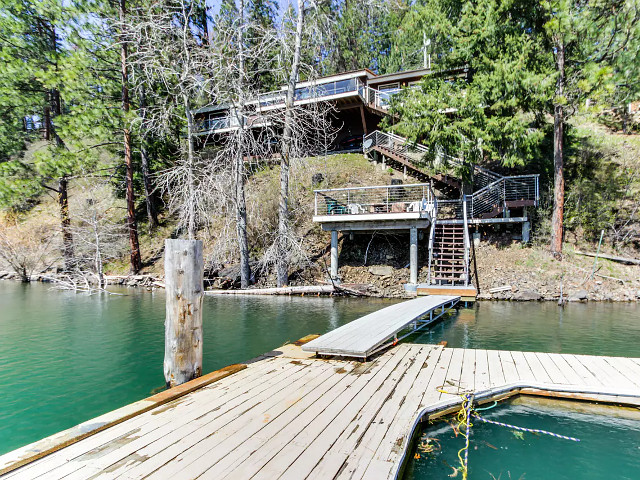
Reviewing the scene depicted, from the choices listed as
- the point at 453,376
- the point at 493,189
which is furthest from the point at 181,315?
the point at 493,189

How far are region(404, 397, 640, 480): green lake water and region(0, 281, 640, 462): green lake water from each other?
313 cm

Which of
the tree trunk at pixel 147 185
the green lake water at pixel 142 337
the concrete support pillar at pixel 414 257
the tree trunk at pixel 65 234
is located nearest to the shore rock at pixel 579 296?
the green lake water at pixel 142 337

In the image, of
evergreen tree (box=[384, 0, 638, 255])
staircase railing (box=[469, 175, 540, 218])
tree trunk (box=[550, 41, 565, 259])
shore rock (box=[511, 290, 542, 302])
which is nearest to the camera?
shore rock (box=[511, 290, 542, 302])

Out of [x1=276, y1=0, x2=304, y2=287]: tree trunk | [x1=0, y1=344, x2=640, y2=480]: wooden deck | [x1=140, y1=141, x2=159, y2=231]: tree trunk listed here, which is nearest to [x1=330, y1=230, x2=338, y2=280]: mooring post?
[x1=276, y1=0, x2=304, y2=287]: tree trunk

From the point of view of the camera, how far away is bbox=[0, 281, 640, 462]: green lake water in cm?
532

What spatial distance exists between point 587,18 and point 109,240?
2615 centimetres

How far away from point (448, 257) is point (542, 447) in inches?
482

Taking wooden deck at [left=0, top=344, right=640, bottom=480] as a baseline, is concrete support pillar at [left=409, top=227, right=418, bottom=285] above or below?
above

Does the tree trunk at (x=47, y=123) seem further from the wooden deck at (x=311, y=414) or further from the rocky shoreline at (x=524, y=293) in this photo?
the wooden deck at (x=311, y=414)

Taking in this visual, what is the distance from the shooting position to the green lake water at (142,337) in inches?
210

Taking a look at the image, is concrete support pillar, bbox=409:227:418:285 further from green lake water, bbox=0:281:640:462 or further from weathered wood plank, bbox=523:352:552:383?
weathered wood plank, bbox=523:352:552:383

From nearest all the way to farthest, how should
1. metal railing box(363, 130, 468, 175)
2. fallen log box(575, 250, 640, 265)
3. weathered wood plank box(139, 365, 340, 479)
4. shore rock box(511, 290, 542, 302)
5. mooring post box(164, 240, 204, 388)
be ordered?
1. weathered wood plank box(139, 365, 340, 479)
2. mooring post box(164, 240, 204, 388)
3. shore rock box(511, 290, 542, 302)
4. fallen log box(575, 250, 640, 265)
5. metal railing box(363, 130, 468, 175)

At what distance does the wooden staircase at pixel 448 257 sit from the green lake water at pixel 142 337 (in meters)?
1.76

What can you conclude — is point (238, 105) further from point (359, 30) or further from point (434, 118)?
point (359, 30)
